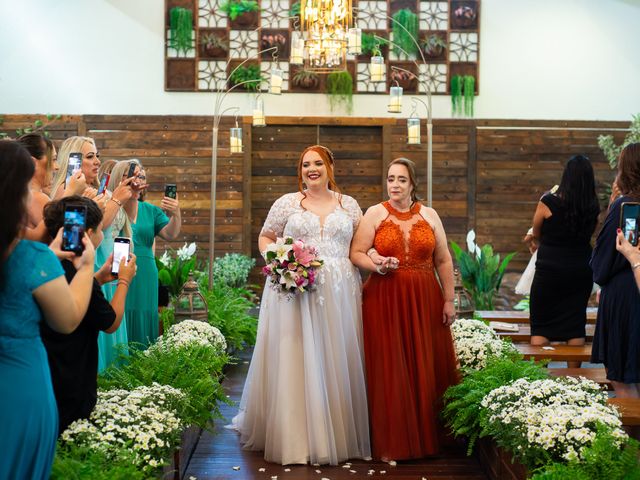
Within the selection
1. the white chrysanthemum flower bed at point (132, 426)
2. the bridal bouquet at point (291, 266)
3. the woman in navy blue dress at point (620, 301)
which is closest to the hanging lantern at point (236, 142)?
the bridal bouquet at point (291, 266)

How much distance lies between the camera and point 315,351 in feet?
16.8

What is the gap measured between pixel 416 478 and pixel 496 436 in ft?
2.66

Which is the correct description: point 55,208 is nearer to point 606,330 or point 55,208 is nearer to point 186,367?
point 186,367

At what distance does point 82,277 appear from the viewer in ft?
9.58

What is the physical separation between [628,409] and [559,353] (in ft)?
6.87

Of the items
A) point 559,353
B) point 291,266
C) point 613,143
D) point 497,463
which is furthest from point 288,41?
point 497,463

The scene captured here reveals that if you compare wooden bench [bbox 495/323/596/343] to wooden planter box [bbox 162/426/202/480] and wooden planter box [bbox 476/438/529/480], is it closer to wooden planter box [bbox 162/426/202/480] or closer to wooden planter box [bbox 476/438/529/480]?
wooden planter box [bbox 476/438/529/480]

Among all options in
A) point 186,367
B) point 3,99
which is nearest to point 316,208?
point 186,367

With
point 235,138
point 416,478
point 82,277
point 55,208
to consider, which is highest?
point 235,138

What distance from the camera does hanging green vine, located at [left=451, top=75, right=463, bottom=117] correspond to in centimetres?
1431

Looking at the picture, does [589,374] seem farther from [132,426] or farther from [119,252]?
[119,252]

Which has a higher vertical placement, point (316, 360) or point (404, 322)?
point (404, 322)

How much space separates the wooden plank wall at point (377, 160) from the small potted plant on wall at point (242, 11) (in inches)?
66.0

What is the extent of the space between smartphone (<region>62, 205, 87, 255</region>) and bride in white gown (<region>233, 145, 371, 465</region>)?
2.27m
